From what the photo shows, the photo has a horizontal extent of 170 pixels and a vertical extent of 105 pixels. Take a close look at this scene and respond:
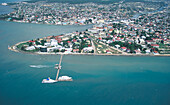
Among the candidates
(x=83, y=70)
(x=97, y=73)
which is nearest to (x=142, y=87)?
(x=97, y=73)

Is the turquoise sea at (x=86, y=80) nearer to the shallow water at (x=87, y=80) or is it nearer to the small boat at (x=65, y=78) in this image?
the shallow water at (x=87, y=80)

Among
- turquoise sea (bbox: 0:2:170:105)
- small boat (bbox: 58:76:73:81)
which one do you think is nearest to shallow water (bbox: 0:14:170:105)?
turquoise sea (bbox: 0:2:170:105)

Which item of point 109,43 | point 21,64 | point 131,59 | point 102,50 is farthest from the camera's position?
point 109,43

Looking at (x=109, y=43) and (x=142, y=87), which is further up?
(x=109, y=43)

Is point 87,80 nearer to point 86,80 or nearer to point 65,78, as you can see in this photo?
point 86,80

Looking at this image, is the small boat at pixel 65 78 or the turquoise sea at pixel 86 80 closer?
the turquoise sea at pixel 86 80

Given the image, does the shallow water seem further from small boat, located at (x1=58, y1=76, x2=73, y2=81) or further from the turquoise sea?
small boat, located at (x1=58, y1=76, x2=73, y2=81)

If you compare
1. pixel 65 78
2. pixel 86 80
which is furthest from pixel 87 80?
pixel 65 78

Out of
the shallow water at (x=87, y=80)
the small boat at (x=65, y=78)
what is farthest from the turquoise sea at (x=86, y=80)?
the small boat at (x=65, y=78)

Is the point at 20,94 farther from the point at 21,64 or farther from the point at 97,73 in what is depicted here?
the point at 97,73
